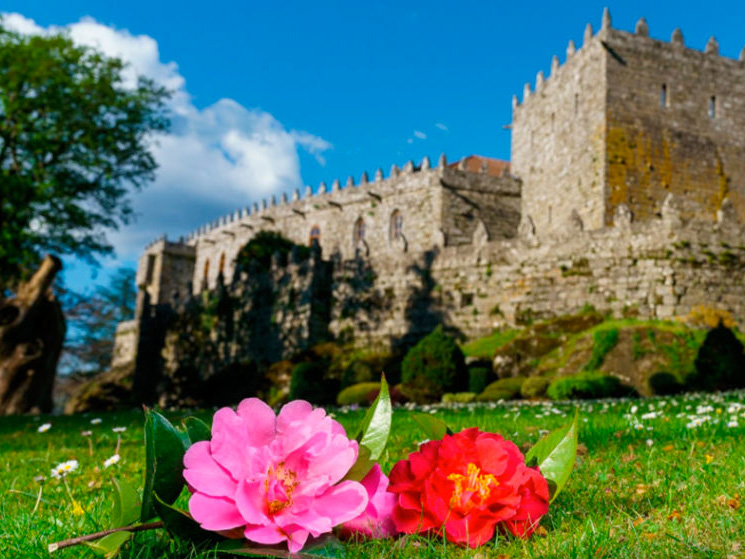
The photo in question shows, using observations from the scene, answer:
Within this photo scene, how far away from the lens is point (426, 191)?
33562 millimetres

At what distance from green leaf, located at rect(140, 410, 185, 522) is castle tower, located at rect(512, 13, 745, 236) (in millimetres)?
26225

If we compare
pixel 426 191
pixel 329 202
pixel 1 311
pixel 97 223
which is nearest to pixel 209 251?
pixel 329 202

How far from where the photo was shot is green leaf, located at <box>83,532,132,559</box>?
164 cm

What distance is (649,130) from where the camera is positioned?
1067 inches

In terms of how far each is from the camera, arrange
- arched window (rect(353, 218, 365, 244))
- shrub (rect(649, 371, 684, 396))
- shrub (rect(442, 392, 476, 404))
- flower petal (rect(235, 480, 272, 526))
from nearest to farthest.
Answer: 1. flower petal (rect(235, 480, 272, 526))
2. shrub (rect(649, 371, 684, 396))
3. shrub (rect(442, 392, 476, 404))
4. arched window (rect(353, 218, 365, 244))

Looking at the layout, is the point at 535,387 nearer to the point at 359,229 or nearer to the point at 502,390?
the point at 502,390

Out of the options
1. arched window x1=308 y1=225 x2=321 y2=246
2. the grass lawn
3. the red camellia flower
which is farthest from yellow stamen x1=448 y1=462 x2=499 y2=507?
arched window x1=308 y1=225 x2=321 y2=246

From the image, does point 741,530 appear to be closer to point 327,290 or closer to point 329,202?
point 327,290

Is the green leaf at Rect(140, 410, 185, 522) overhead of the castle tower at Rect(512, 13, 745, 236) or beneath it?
beneath

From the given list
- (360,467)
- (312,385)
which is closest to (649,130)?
(312,385)

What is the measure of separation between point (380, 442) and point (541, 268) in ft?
60.8

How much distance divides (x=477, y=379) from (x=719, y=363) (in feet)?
18.3

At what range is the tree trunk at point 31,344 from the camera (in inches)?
698

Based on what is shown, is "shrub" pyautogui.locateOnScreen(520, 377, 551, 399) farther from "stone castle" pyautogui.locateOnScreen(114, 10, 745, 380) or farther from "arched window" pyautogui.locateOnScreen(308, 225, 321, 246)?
"arched window" pyautogui.locateOnScreen(308, 225, 321, 246)
